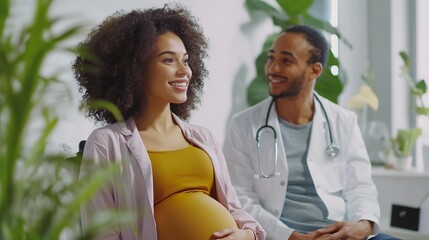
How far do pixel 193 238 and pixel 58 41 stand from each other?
4.10ft

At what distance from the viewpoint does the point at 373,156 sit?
3752 millimetres

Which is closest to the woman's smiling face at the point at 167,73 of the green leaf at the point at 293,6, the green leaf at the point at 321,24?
the green leaf at the point at 293,6

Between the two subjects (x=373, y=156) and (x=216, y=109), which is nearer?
(x=216, y=109)

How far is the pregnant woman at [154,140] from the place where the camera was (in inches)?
74.9

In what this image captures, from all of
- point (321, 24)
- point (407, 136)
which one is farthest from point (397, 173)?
point (321, 24)

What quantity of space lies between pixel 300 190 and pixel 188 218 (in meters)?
0.82

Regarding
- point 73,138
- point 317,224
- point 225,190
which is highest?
point 73,138

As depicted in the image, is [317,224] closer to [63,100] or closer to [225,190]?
A: [225,190]

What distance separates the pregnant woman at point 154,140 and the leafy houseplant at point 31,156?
109 cm

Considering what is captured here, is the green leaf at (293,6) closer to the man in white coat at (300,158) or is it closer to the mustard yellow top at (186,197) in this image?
the man in white coat at (300,158)

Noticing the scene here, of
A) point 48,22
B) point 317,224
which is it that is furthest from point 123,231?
point 48,22

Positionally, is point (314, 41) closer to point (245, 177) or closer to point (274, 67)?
point (274, 67)

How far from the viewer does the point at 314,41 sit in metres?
2.80

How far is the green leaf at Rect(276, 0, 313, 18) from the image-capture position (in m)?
3.36
